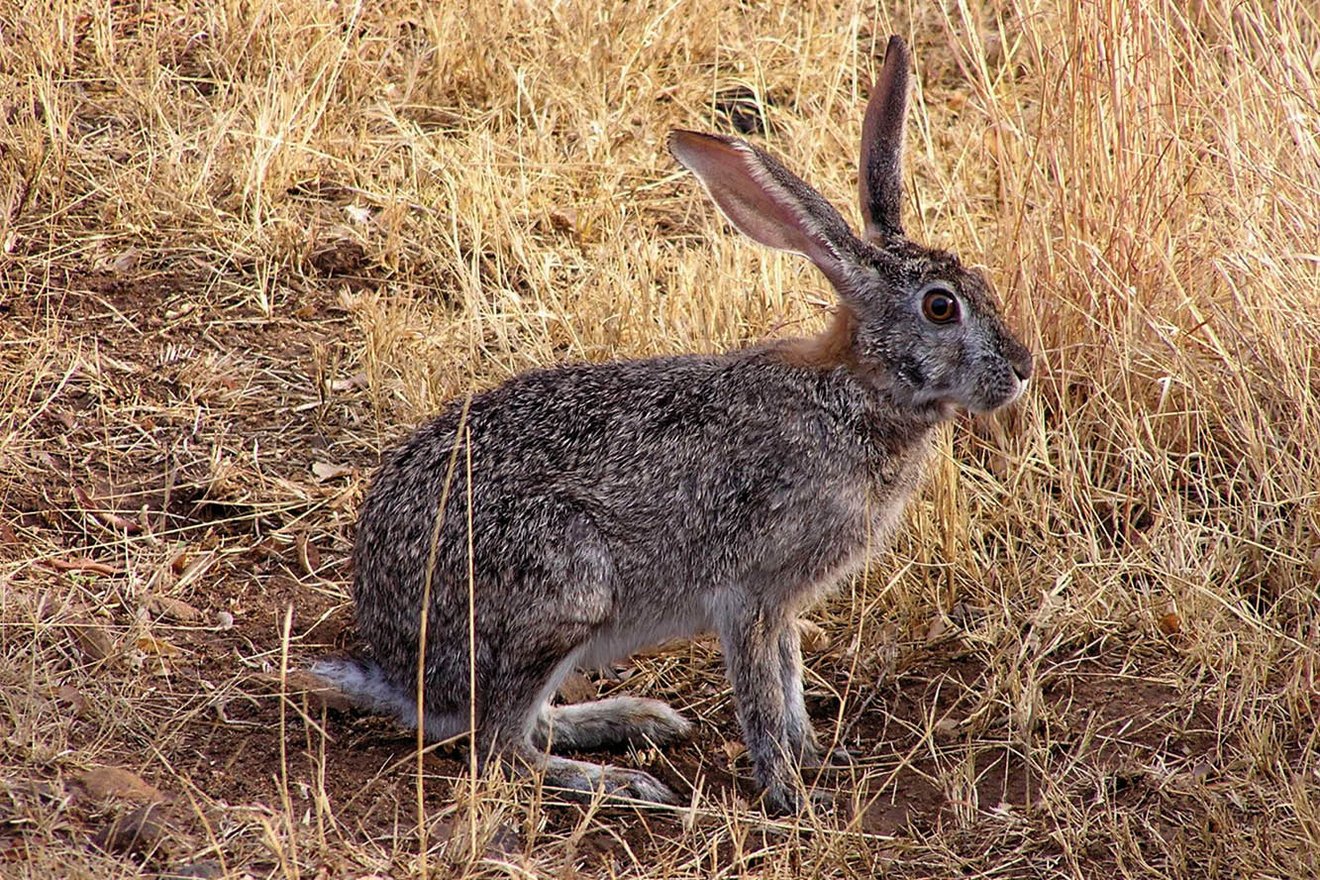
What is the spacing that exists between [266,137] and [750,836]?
11.5 feet

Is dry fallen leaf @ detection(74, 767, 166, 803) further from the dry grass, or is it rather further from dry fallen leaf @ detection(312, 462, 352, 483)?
dry fallen leaf @ detection(312, 462, 352, 483)

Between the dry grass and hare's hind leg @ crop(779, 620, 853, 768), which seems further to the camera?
hare's hind leg @ crop(779, 620, 853, 768)

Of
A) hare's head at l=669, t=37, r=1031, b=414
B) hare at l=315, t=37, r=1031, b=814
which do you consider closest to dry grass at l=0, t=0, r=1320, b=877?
hare at l=315, t=37, r=1031, b=814

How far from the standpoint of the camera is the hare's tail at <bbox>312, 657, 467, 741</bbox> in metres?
4.69

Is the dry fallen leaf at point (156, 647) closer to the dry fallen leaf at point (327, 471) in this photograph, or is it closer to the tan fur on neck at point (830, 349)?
the dry fallen leaf at point (327, 471)

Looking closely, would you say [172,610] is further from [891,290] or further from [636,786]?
[891,290]

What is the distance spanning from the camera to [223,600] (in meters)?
5.21

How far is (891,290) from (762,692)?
120 centimetres

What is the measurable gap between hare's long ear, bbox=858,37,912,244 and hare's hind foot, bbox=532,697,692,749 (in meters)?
1.55

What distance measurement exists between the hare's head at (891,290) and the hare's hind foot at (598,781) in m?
1.30

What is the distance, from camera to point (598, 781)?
4684 mm

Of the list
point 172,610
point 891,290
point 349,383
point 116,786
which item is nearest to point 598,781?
point 116,786

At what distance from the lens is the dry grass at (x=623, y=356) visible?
167 inches

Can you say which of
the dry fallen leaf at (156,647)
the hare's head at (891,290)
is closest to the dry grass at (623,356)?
the dry fallen leaf at (156,647)
